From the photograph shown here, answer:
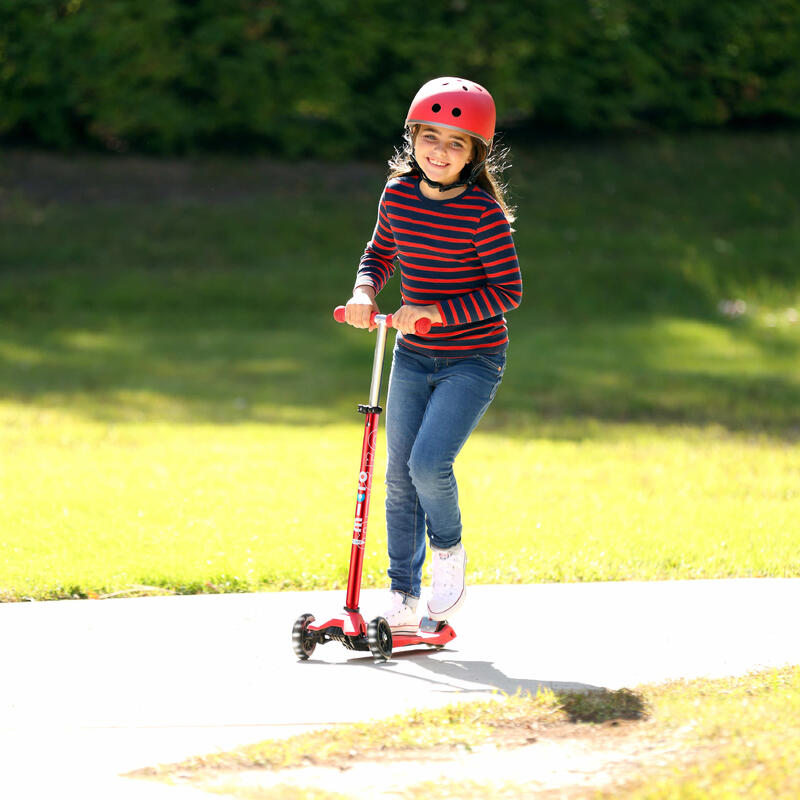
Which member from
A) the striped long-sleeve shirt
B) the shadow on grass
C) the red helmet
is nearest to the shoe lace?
the striped long-sleeve shirt

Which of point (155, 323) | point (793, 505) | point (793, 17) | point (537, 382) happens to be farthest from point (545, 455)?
point (793, 17)

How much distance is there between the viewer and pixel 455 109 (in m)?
4.12

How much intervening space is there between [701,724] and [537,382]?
6.96 m

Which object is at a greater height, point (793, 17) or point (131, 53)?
point (793, 17)

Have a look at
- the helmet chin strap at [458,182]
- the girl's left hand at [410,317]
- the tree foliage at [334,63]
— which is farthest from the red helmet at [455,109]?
the tree foliage at [334,63]

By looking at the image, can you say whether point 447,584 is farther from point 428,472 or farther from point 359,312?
point 359,312

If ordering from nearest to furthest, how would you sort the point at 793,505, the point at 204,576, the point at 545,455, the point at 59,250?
the point at 204,576
the point at 793,505
the point at 545,455
the point at 59,250

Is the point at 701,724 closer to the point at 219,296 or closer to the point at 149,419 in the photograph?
the point at 149,419

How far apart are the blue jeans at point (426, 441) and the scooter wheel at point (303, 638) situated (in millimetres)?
425

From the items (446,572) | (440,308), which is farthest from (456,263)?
(446,572)

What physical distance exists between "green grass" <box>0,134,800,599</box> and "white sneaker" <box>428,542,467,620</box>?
2.91ft

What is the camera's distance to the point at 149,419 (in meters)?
8.85

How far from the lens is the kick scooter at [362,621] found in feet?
13.6

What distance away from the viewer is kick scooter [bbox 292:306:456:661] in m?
4.14
